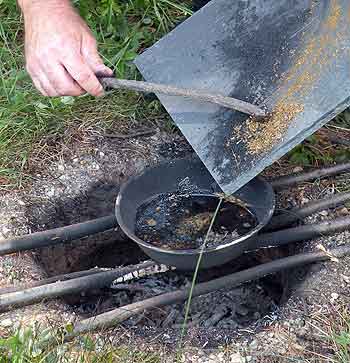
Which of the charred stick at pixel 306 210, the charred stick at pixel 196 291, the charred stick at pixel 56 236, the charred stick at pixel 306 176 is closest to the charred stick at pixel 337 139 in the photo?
the charred stick at pixel 306 176

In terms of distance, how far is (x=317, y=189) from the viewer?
2.60 m

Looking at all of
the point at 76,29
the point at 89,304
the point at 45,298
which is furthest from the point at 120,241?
the point at 76,29

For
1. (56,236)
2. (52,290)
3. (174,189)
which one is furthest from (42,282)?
(174,189)

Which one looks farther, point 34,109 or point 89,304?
point 34,109

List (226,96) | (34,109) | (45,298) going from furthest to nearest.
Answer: (34,109) → (226,96) → (45,298)

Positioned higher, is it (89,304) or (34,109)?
(34,109)

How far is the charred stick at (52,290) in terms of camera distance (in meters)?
2.19

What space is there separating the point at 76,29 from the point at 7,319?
31.1 inches

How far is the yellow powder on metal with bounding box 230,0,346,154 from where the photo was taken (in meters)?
2.30

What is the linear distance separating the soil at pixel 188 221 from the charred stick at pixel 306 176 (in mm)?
174

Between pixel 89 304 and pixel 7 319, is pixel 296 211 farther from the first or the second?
pixel 7 319

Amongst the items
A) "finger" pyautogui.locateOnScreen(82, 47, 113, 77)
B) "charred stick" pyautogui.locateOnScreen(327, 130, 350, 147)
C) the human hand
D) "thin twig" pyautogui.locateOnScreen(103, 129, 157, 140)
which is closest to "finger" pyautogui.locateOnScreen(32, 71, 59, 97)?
the human hand

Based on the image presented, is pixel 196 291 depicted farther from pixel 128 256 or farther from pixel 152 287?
pixel 128 256

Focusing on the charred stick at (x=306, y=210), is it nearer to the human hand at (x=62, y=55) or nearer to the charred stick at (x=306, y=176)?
the charred stick at (x=306, y=176)
